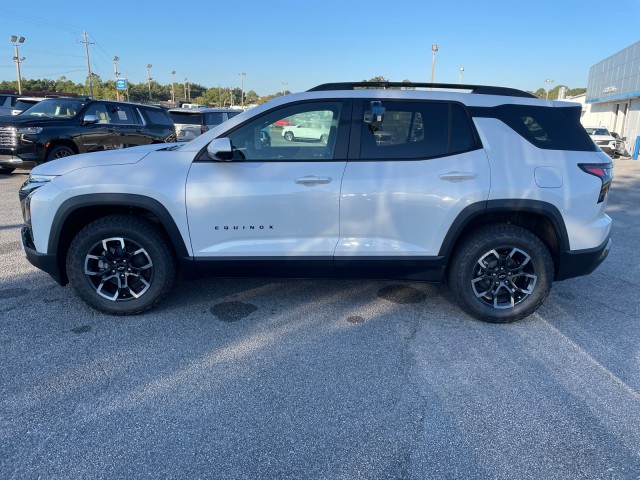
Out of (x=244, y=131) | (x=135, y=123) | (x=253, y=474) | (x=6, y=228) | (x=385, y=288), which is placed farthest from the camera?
(x=135, y=123)

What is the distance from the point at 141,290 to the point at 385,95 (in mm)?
2555

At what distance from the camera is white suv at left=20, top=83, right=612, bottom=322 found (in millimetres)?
3615

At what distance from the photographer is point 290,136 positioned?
3.78m

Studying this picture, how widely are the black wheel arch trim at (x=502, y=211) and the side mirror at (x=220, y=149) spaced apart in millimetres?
1803

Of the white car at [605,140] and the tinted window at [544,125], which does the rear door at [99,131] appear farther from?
the white car at [605,140]

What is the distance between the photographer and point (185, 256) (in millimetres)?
3746

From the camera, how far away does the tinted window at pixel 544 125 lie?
374 centimetres

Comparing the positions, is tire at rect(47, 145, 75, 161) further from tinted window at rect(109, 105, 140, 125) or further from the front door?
the front door

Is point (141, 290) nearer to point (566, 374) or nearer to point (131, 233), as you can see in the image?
point (131, 233)

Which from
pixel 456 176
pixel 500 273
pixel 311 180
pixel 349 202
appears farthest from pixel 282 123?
pixel 500 273

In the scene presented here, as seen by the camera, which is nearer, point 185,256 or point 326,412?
point 326,412

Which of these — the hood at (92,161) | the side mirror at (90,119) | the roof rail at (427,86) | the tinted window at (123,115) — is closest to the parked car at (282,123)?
the roof rail at (427,86)

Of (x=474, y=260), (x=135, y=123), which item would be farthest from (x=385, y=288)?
(x=135, y=123)

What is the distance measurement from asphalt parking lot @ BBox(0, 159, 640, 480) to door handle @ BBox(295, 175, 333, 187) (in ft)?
3.77
